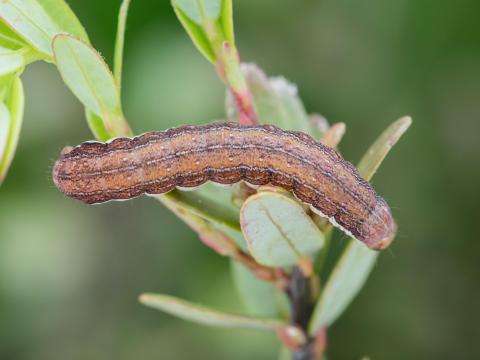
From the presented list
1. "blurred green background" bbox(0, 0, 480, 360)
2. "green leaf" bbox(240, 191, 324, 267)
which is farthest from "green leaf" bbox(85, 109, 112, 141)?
"blurred green background" bbox(0, 0, 480, 360)

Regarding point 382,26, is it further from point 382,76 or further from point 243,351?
point 243,351

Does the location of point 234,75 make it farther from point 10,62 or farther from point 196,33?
point 10,62

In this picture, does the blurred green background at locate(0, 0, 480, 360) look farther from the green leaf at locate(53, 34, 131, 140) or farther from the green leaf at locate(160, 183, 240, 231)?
the green leaf at locate(53, 34, 131, 140)

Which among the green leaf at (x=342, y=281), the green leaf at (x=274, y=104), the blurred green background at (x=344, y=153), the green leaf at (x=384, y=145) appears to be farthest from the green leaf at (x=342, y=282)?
the blurred green background at (x=344, y=153)

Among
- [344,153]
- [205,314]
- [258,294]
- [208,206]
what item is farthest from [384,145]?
[344,153]

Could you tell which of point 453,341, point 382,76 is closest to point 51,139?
point 382,76

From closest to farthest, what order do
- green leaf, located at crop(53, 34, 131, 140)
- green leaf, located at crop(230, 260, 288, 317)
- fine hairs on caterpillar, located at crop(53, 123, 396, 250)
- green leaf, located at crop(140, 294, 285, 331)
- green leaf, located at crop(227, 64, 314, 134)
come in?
1. green leaf, located at crop(53, 34, 131, 140)
2. fine hairs on caterpillar, located at crop(53, 123, 396, 250)
3. green leaf, located at crop(140, 294, 285, 331)
4. green leaf, located at crop(227, 64, 314, 134)
5. green leaf, located at crop(230, 260, 288, 317)
